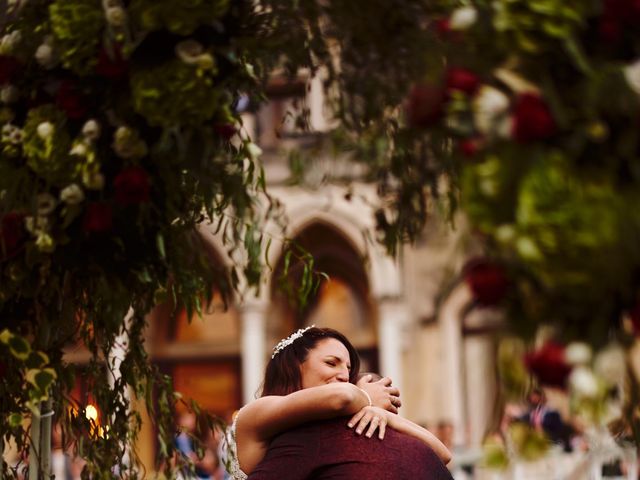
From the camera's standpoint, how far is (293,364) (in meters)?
4.38

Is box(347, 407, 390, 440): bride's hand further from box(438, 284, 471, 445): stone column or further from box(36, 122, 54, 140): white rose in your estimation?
box(438, 284, 471, 445): stone column

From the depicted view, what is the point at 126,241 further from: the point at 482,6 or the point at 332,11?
the point at 482,6

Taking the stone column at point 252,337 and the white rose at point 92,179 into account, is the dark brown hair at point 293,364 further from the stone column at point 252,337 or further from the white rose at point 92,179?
the stone column at point 252,337

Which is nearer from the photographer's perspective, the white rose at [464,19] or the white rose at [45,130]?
the white rose at [464,19]

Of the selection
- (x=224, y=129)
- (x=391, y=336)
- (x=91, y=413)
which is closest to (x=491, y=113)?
(x=224, y=129)

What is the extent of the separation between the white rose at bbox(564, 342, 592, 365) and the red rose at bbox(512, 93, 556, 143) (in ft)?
1.26

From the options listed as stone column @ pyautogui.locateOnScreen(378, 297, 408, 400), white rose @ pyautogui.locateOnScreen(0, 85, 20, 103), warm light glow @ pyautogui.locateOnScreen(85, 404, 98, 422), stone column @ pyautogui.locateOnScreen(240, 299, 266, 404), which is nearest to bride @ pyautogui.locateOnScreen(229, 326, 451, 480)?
warm light glow @ pyautogui.locateOnScreen(85, 404, 98, 422)

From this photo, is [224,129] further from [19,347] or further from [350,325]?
[350,325]

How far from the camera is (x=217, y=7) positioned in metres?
3.06

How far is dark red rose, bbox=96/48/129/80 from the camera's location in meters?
3.18

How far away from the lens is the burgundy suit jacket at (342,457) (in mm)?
3924

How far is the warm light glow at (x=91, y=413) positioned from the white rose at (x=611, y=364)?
242cm

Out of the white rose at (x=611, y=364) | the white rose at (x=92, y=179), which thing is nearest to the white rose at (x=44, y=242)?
the white rose at (x=92, y=179)

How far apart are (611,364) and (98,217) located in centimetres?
136
